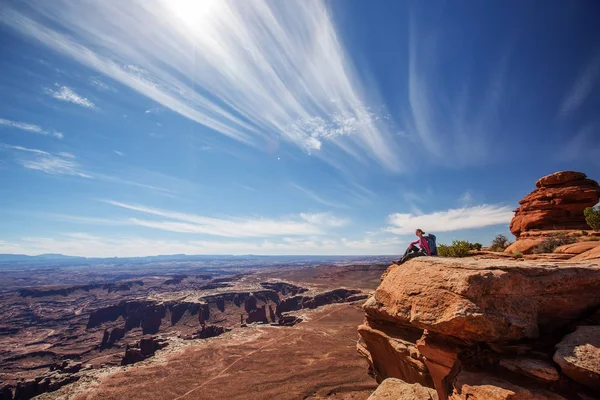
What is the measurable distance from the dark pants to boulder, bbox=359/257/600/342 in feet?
10.6

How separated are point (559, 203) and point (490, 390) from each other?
30817 millimetres

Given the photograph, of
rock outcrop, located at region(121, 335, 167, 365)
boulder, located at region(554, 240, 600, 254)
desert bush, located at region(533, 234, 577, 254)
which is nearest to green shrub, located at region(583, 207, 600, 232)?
desert bush, located at region(533, 234, 577, 254)

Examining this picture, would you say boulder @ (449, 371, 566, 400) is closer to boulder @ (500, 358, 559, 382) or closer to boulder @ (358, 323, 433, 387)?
boulder @ (500, 358, 559, 382)

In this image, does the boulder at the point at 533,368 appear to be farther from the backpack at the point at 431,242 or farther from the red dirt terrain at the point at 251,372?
the red dirt terrain at the point at 251,372

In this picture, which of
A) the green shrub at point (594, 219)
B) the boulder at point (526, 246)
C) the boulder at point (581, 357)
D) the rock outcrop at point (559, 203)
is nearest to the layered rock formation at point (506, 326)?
the boulder at point (581, 357)

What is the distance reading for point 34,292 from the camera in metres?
133

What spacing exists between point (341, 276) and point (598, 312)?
150m

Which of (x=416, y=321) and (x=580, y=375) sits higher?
(x=416, y=321)

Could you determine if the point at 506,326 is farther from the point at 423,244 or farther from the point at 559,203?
the point at 559,203

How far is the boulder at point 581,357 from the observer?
216 inches

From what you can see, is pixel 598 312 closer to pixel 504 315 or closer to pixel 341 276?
pixel 504 315

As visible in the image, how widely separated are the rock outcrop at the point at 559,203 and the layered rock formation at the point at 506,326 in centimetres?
2584

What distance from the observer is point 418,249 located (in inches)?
476

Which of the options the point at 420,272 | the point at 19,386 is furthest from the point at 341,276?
the point at 420,272
